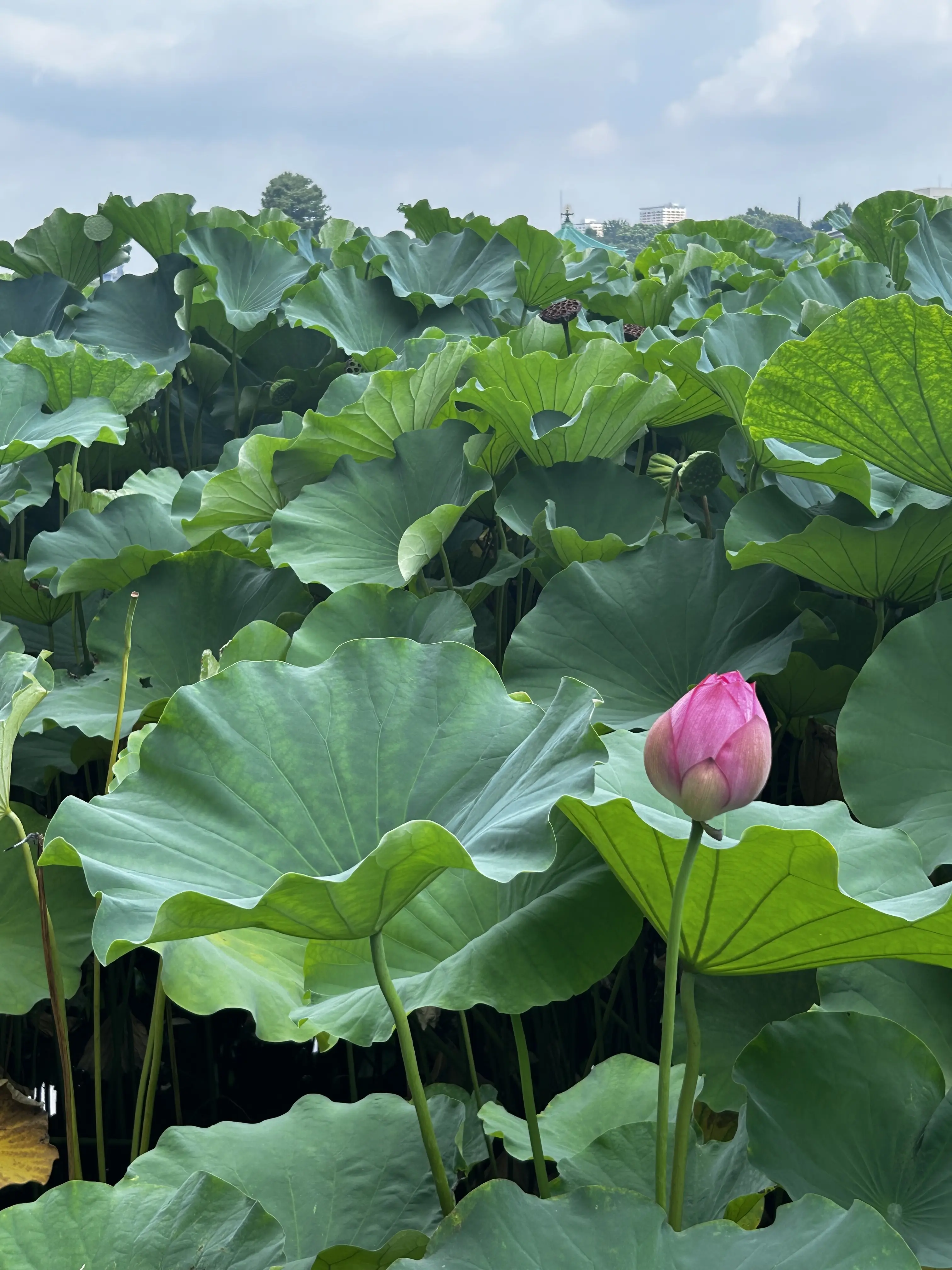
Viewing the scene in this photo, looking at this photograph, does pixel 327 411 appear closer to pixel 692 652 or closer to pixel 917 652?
pixel 692 652

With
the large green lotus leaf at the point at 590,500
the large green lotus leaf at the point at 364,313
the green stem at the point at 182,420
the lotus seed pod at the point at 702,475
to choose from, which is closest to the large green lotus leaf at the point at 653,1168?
the large green lotus leaf at the point at 590,500

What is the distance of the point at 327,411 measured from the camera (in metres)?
1.55

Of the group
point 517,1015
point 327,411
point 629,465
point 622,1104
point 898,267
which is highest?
point 898,267

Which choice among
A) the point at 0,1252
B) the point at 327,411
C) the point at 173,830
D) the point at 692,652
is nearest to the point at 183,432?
the point at 327,411

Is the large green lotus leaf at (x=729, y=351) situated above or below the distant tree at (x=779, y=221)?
below

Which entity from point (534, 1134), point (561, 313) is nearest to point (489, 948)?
point (534, 1134)

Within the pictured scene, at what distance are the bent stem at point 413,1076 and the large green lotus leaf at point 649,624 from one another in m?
0.54

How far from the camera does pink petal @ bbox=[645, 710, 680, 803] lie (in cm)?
53

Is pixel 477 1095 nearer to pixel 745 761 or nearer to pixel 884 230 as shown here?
pixel 745 761

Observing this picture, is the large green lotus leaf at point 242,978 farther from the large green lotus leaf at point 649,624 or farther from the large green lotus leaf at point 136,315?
the large green lotus leaf at point 136,315

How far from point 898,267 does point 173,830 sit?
2.23 metres

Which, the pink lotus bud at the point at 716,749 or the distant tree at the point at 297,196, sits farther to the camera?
the distant tree at the point at 297,196

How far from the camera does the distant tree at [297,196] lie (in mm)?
42406

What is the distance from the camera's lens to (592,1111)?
31.8 inches
